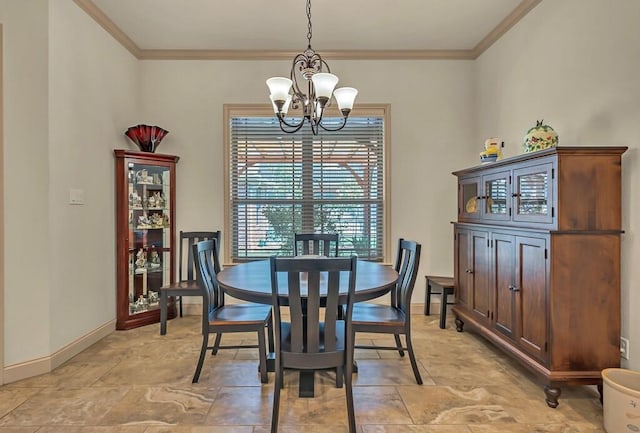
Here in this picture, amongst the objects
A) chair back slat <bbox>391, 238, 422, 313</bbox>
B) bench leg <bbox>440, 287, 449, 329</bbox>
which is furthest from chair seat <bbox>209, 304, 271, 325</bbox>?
bench leg <bbox>440, 287, 449, 329</bbox>

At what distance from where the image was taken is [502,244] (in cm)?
260

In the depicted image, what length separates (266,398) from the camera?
221 centimetres

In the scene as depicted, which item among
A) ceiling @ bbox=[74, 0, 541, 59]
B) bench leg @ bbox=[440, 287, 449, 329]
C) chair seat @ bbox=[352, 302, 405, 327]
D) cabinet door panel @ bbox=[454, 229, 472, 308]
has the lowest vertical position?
bench leg @ bbox=[440, 287, 449, 329]

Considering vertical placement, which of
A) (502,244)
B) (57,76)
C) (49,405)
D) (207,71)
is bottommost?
(49,405)

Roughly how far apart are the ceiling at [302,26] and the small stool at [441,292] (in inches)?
96.4

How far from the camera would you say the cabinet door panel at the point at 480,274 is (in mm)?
2824

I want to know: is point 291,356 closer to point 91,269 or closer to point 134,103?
point 91,269

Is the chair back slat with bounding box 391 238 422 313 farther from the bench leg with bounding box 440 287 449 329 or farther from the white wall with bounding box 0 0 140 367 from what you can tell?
the white wall with bounding box 0 0 140 367

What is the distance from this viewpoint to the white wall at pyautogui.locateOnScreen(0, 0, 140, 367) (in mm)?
2434

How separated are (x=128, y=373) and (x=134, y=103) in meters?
2.73

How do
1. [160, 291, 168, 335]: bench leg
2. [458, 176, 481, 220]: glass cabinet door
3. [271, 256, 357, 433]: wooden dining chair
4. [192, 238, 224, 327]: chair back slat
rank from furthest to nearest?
[160, 291, 168, 335]: bench leg < [458, 176, 481, 220]: glass cabinet door < [192, 238, 224, 327]: chair back slat < [271, 256, 357, 433]: wooden dining chair

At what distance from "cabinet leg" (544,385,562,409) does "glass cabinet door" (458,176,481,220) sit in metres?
1.39

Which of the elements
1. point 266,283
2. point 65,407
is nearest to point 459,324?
point 266,283

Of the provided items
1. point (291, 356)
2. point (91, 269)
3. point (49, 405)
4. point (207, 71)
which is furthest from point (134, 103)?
point (291, 356)
